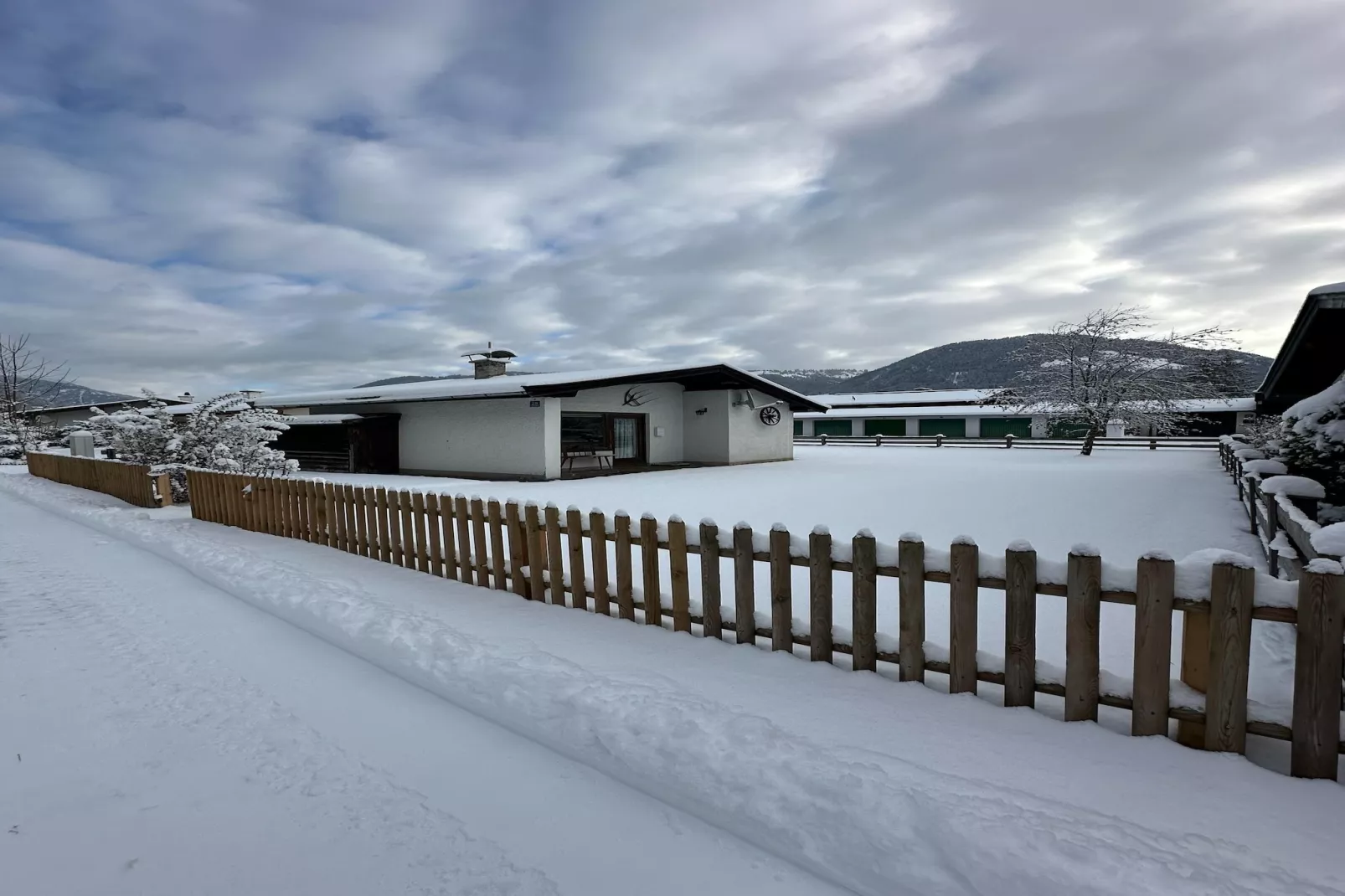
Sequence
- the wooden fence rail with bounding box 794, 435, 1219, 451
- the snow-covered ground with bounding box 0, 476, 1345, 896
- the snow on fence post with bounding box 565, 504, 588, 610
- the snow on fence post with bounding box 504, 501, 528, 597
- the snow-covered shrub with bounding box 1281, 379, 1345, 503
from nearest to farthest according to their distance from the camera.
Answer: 1. the snow-covered ground with bounding box 0, 476, 1345, 896
2. the snow on fence post with bounding box 565, 504, 588, 610
3. the snow on fence post with bounding box 504, 501, 528, 597
4. the snow-covered shrub with bounding box 1281, 379, 1345, 503
5. the wooden fence rail with bounding box 794, 435, 1219, 451

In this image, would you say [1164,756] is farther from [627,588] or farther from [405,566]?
[405,566]

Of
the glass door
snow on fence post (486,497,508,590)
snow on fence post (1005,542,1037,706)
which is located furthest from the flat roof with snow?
snow on fence post (1005,542,1037,706)

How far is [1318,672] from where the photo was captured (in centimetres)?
268

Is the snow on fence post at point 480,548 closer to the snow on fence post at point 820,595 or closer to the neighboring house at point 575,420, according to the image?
the snow on fence post at point 820,595

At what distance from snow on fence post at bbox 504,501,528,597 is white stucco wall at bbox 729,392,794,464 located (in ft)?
55.0

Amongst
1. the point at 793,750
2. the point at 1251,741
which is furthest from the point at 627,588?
the point at 1251,741

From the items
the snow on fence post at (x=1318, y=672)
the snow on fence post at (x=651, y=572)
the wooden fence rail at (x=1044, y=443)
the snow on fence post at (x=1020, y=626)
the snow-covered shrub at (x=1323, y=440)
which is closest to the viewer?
the snow on fence post at (x=1318, y=672)

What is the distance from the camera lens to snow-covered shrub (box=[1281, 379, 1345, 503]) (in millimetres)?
6766

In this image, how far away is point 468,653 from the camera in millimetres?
4277

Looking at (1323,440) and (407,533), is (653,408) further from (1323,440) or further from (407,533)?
(1323,440)

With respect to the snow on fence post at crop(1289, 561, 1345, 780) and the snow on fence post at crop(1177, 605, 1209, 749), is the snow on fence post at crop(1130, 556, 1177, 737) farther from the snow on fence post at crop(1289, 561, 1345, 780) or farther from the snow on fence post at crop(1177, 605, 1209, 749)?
the snow on fence post at crop(1289, 561, 1345, 780)

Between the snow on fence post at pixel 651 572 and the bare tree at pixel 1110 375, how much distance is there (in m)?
28.2

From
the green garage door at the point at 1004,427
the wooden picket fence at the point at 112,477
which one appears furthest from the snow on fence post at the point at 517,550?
the green garage door at the point at 1004,427

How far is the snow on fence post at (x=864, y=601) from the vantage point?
3.77 m
